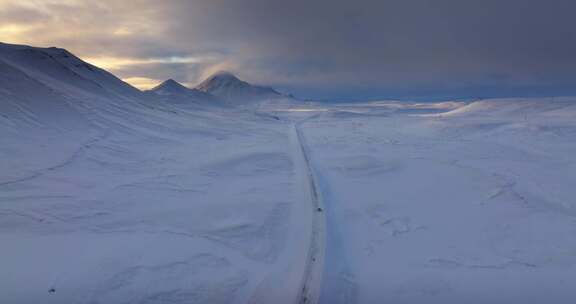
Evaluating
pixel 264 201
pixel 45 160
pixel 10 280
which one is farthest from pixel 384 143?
pixel 10 280

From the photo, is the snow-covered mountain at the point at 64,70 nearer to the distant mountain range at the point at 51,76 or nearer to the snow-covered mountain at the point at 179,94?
the distant mountain range at the point at 51,76

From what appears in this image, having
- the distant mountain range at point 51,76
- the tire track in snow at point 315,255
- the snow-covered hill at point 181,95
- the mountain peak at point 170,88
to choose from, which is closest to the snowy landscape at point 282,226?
the tire track in snow at point 315,255

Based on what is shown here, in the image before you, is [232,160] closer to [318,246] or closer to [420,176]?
[420,176]

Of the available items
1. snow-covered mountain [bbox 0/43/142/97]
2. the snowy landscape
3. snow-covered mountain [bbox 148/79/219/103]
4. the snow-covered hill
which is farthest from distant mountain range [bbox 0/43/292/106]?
snow-covered mountain [bbox 148/79/219/103]

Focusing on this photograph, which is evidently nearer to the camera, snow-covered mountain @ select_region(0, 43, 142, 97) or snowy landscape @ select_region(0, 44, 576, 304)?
snowy landscape @ select_region(0, 44, 576, 304)

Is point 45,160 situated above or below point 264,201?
above

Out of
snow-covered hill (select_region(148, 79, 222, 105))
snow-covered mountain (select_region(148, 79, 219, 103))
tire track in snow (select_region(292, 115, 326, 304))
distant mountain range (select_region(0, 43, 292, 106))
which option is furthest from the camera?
snow-covered mountain (select_region(148, 79, 219, 103))

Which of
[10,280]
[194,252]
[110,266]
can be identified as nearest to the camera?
[10,280]

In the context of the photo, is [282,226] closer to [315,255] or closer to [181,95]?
[315,255]

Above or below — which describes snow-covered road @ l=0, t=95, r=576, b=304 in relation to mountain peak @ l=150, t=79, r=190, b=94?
below

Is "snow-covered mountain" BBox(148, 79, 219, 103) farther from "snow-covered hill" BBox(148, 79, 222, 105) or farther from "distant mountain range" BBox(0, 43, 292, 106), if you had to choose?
"distant mountain range" BBox(0, 43, 292, 106)

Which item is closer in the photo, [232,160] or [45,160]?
[45,160]
